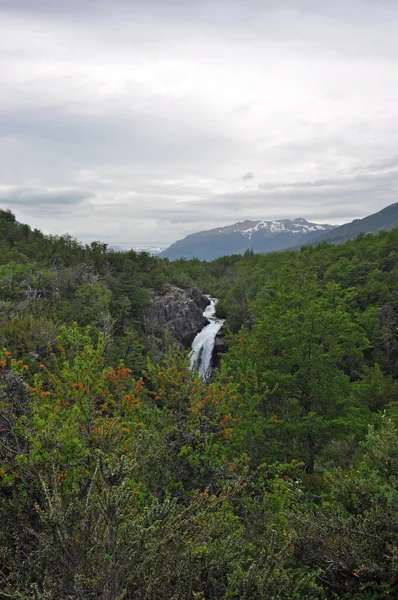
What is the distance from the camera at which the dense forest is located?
5.92m

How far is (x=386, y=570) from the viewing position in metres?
7.32

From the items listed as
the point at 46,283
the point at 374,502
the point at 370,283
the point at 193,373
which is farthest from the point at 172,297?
the point at 374,502

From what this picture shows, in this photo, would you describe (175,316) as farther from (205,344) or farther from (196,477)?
(196,477)

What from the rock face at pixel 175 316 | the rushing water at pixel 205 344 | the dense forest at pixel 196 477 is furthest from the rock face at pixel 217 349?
the dense forest at pixel 196 477

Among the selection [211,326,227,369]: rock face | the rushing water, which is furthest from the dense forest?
[211,326,227,369]: rock face

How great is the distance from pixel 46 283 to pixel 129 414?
31578 millimetres

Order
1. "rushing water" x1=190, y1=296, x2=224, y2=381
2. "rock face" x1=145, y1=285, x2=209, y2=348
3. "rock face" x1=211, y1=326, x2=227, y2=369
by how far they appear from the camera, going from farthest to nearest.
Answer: "rock face" x1=145, y1=285, x2=209, y2=348 < "rock face" x1=211, y1=326, x2=227, y2=369 < "rushing water" x1=190, y1=296, x2=224, y2=381

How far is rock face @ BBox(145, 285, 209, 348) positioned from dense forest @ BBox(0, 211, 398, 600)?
71.6 ft

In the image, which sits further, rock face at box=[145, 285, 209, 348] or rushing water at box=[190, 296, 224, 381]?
rock face at box=[145, 285, 209, 348]

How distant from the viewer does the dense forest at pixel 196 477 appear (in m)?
5.92

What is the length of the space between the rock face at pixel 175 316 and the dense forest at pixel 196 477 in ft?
71.6

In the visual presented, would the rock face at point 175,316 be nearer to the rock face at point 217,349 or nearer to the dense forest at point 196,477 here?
the rock face at point 217,349

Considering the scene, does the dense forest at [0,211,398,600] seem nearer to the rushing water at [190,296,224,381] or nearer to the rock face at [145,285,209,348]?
the rushing water at [190,296,224,381]

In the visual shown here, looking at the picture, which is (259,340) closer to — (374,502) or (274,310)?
(274,310)
